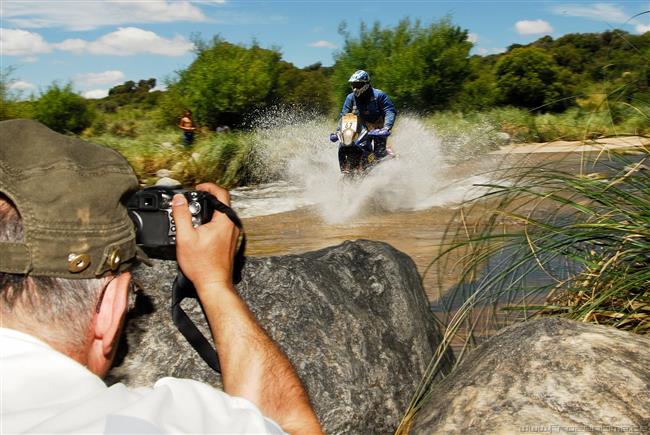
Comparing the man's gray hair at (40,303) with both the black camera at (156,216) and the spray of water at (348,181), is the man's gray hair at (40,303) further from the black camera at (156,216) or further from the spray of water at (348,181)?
the spray of water at (348,181)

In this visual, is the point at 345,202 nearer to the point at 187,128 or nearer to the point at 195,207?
the point at 187,128

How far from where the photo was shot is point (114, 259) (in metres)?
1.45

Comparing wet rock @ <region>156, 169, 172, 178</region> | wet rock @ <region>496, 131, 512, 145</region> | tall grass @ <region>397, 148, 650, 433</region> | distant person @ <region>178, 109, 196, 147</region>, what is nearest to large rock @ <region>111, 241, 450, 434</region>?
tall grass @ <region>397, 148, 650, 433</region>

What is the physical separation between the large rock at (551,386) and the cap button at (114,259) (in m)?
1.31

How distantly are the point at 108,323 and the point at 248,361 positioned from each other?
1.34 ft

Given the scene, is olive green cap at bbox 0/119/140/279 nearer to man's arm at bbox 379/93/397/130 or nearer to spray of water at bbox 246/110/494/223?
spray of water at bbox 246/110/494/223

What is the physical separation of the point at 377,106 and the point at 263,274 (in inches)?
391

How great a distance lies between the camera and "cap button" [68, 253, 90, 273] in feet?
4.52

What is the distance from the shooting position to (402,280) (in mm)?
3459

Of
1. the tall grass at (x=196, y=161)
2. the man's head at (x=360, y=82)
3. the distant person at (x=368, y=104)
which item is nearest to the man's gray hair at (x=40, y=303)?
the distant person at (x=368, y=104)

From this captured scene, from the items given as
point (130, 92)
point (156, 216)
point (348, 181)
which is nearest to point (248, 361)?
point (156, 216)

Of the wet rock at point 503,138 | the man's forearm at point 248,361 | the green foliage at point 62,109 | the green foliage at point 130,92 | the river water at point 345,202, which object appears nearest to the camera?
the man's forearm at point 248,361

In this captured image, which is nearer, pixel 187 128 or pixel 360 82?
pixel 360 82

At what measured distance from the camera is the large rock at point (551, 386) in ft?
7.55
